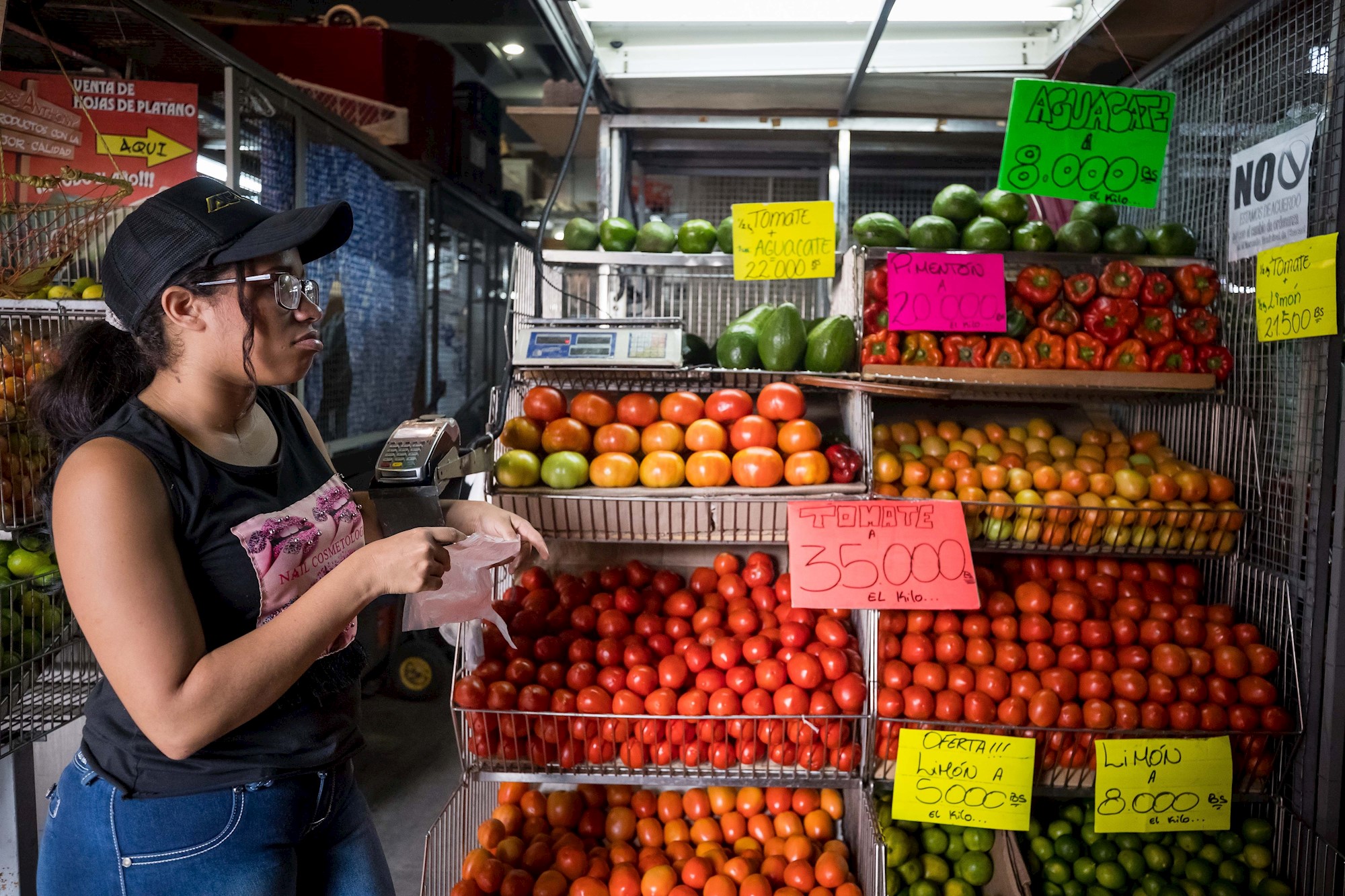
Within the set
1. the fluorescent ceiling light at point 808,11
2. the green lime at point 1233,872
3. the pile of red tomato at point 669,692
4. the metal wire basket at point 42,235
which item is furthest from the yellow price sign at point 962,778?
the metal wire basket at point 42,235

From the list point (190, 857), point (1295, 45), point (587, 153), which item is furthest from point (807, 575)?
point (587, 153)

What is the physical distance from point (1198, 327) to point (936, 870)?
1645mm

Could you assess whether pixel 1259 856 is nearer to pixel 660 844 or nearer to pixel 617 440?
pixel 660 844

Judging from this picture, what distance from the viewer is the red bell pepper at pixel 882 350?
218 cm

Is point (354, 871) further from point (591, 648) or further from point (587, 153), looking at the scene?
point (587, 153)

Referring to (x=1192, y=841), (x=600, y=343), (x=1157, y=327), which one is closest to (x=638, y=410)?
(x=600, y=343)

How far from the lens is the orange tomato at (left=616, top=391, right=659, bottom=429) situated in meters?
2.18

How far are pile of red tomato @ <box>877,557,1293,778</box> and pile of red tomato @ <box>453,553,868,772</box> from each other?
16 centimetres

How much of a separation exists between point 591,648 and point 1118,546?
1.43m

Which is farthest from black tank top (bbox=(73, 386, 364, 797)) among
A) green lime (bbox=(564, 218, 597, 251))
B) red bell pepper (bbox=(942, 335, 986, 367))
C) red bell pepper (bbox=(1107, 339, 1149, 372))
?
red bell pepper (bbox=(1107, 339, 1149, 372))

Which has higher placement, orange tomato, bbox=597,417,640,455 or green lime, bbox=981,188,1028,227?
green lime, bbox=981,188,1028,227

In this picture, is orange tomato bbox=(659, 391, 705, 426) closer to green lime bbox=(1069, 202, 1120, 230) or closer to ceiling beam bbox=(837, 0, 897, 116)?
ceiling beam bbox=(837, 0, 897, 116)

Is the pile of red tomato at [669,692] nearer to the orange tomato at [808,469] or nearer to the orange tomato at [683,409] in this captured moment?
the orange tomato at [808,469]

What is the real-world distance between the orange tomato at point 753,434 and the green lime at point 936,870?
3.96 feet
